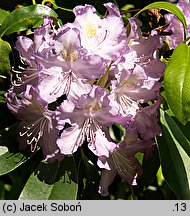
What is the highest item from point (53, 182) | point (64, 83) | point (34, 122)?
point (64, 83)

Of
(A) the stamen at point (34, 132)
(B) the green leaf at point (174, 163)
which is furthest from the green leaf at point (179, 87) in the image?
(A) the stamen at point (34, 132)

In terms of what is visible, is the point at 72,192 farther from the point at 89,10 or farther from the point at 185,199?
the point at 89,10

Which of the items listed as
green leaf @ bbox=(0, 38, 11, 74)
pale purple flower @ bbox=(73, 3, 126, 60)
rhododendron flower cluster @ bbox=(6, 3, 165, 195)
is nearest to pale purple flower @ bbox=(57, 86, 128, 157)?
rhododendron flower cluster @ bbox=(6, 3, 165, 195)

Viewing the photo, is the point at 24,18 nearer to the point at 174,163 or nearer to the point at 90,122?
the point at 90,122

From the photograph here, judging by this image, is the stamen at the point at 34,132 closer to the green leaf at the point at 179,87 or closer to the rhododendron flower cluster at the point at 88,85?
the rhododendron flower cluster at the point at 88,85

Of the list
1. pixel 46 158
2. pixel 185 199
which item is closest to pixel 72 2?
pixel 46 158

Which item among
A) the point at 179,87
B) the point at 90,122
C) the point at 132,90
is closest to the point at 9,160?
the point at 90,122

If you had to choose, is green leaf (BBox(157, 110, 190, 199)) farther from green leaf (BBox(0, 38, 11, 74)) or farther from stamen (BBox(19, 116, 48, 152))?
green leaf (BBox(0, 38, 11, 74))
